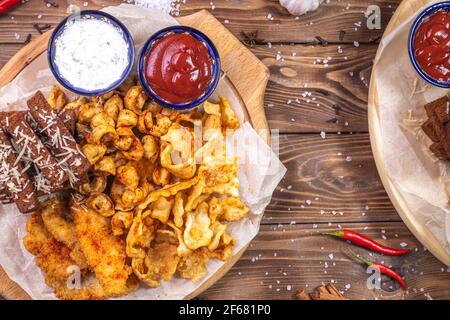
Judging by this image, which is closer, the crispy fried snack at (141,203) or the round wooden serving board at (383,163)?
the crispy fried snack at (141,203)

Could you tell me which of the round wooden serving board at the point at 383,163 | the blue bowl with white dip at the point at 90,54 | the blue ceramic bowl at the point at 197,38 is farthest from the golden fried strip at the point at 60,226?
the round wooden serving board at the point at 383,163

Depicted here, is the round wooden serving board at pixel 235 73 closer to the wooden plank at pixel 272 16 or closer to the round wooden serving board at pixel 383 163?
the wooden plank at pixel 272 16

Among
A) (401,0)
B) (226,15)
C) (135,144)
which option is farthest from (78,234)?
(401,0)

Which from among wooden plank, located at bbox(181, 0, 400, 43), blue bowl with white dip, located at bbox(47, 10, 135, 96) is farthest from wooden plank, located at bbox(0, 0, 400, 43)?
blue bowl with white dip, located at bbox(47, 10, 135, 96)

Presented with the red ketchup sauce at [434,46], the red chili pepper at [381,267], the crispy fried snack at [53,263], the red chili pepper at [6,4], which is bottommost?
the red chili pepper at [381,267]

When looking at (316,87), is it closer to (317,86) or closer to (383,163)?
(317,86)

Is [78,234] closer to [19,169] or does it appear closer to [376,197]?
[19,169]

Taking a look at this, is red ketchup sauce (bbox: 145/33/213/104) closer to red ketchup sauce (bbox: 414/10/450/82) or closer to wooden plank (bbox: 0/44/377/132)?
wooden plank (bbox: 0/44/377/132)

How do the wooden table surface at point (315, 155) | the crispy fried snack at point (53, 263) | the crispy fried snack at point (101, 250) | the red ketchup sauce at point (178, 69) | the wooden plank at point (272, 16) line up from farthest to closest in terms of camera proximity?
the wooden table surface at point (315, 155), the wooden plank at point (272, 16), the crispy fried snack at point (53, 263), the crispy fried snack at point (101, 250), the red ketchup sauce at point (178, 69)
